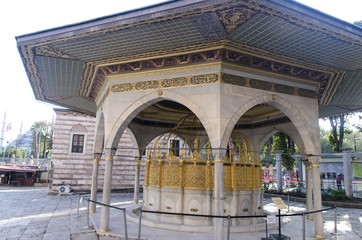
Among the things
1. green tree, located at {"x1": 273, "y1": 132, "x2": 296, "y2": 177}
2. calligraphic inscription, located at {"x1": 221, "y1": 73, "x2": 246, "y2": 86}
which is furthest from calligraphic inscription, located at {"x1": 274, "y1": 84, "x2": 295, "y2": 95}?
green tree, located at {"x1": 273, "y1": 132, "x2": 296, "y2": 177}

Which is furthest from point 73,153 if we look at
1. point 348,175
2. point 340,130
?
point 340,130

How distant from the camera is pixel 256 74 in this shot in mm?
7078

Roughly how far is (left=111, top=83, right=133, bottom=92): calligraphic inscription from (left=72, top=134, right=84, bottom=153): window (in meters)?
12.0

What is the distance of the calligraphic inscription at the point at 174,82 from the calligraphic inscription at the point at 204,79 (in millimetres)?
233

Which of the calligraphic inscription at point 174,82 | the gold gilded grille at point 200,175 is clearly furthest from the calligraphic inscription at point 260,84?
the gold gilded grille at point 200,175

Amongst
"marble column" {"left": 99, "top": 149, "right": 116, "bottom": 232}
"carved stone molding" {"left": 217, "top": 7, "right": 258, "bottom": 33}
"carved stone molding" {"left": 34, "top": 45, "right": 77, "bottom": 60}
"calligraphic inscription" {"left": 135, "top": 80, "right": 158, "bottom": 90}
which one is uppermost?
"carved stone molding" {"left": 217, "top": 7, "right": 258, "bottom": 33}

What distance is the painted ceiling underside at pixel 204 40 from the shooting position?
5.20 m

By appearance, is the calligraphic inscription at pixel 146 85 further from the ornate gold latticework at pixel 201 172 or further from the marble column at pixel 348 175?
the marble column at pixel 348 175

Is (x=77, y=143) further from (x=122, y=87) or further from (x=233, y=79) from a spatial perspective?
(x=233, y=79)

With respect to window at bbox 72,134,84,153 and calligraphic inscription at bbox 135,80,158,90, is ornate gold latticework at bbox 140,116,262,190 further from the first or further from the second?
window at bbox 72,134,84,153

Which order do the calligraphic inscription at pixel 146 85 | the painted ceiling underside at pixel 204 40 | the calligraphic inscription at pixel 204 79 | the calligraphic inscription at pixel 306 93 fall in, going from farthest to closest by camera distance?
the calligraphic inscription at pixel 306 93 → the calligraphic inscription at pixel 146 85 → the calligraphic inscription at pixel 204 79 → the painted ceiling underside at pixel 204 40

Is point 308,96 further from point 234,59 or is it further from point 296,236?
point 296,236

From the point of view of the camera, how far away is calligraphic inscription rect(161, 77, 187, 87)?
22.7 ft

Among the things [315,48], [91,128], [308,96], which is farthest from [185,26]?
[91,128]
